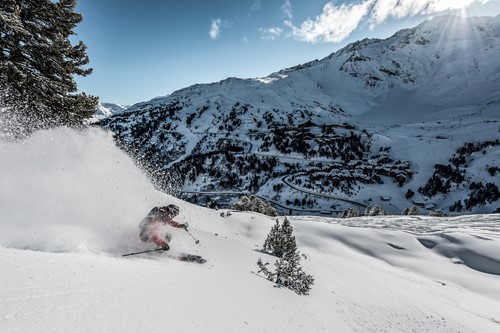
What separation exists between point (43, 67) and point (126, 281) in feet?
46.4

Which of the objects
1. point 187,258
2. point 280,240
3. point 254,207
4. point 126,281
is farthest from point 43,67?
point 254,207

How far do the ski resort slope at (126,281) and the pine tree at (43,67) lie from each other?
1.34 m

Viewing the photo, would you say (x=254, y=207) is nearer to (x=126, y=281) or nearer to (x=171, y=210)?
(x=171, y=210)

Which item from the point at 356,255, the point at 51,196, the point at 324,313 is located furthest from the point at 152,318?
the point at 356,255

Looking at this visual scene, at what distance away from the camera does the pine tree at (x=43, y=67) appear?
13445 mm

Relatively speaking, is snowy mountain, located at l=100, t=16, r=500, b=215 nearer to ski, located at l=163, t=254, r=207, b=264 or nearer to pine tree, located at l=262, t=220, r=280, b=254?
pine tree, located at l=262, t=220, r=280, b=254

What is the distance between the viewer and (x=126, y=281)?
5.80 metres

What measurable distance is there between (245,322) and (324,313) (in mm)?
4302

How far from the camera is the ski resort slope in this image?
4.35 m

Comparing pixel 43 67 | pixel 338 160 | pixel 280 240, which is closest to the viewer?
pixel 43 67

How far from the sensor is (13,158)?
10.9 meters

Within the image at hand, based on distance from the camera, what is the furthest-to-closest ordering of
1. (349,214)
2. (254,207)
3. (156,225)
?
(349,214)
(254,207)
(156,225)

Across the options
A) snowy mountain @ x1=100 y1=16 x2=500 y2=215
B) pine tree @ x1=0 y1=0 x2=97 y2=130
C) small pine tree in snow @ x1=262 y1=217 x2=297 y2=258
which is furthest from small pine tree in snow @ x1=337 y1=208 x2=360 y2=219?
pine tree @ x1=0 y1=0 x2=97 y2=130

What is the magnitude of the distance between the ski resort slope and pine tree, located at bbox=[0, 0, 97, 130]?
1.34 m
